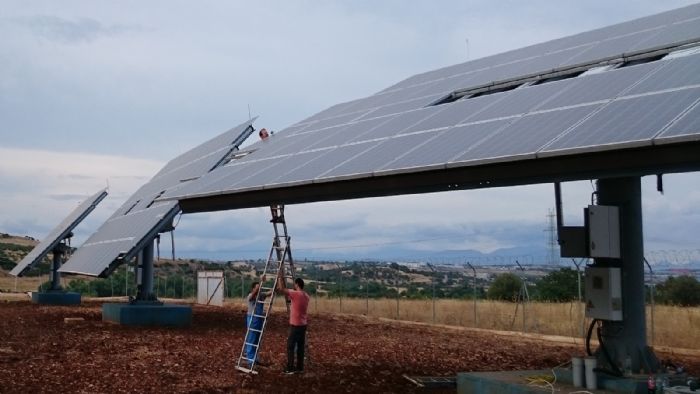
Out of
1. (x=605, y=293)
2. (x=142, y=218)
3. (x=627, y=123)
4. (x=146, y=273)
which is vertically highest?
(x=627, y=123)

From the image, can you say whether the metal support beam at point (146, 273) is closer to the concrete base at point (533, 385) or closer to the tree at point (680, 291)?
the concrete base at point (533, 385)

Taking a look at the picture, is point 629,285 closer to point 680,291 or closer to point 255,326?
point 255,326

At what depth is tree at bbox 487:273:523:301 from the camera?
151 feet

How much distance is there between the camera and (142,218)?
1047 inches

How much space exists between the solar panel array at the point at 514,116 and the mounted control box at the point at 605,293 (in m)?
2.38

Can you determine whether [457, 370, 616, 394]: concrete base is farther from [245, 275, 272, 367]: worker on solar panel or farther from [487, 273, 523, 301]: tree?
[487, 273, 523, 301]: tree

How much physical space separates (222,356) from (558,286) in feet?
91.3

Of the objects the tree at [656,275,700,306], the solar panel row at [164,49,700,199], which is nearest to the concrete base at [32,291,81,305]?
the solar panel row at [164,49,700,199]

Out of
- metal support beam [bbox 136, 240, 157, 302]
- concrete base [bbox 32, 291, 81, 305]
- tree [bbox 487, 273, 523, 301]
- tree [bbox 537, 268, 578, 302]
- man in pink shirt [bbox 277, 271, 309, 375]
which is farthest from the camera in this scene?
tree [bbox 487, 273, 523, 301]

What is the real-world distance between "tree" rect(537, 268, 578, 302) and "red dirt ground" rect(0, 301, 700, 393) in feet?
48.6

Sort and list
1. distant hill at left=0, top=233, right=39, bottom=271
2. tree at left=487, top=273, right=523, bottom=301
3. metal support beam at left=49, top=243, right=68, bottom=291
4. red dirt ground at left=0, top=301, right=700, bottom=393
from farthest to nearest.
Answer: distant hill at left=0, top=233, right=39, bottom=271 → tree at left=487, top=273, right=523, bottom=301 → metal support beam at left=49, top=243, right=68, bottom=291 → red dirt ground at left=0, top=301, right=700, bottom=393

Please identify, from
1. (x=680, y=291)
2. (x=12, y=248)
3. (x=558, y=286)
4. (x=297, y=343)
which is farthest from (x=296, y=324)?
(x=12, y=248)

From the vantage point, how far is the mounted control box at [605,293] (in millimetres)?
10961

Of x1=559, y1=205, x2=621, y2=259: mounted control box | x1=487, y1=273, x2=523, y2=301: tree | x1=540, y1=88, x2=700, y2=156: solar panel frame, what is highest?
x1=540, y1=88, x2=700, y2=156: solar panel frame
